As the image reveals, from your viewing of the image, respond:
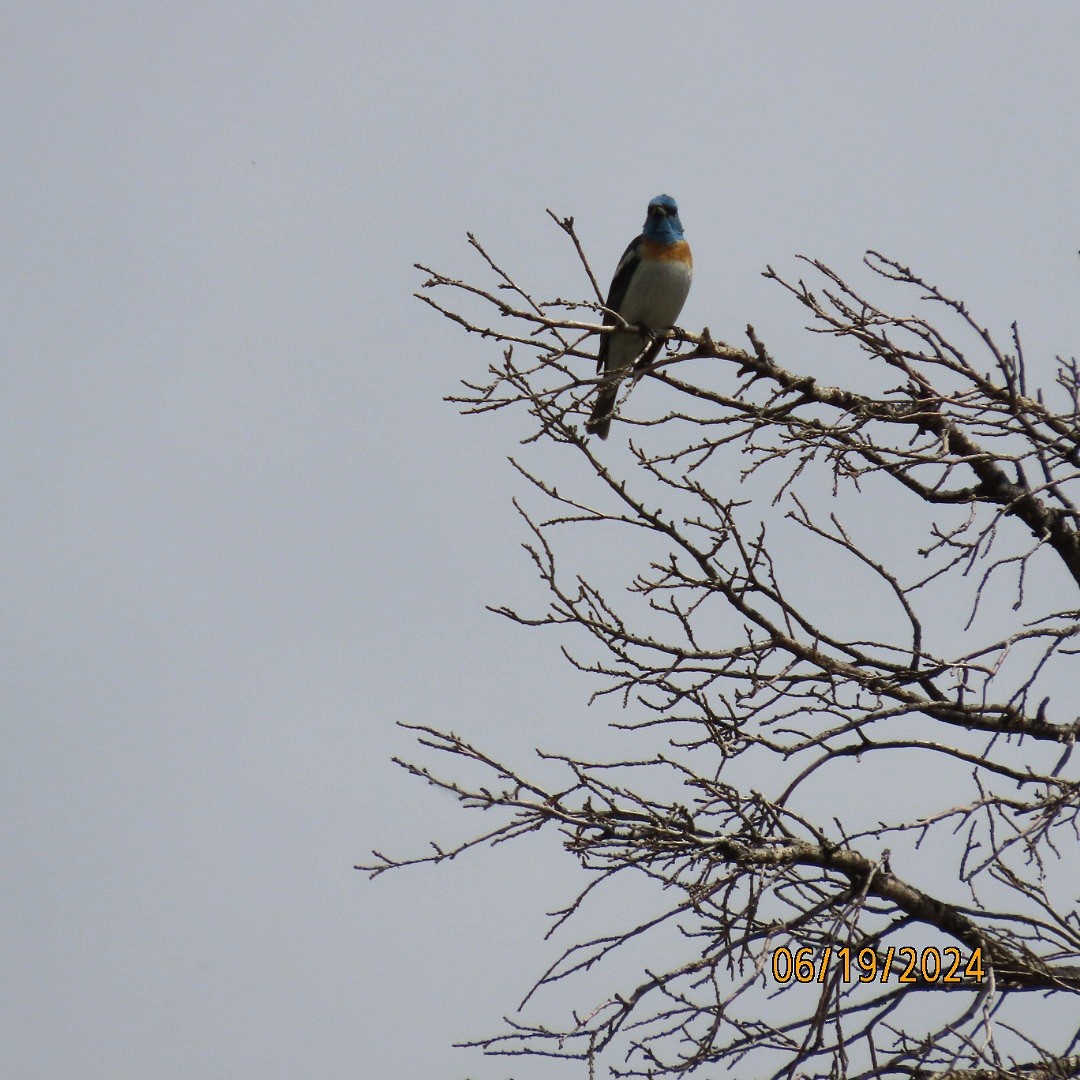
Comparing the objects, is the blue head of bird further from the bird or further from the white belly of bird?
the white belly of bird

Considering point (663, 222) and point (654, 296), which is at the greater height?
point (663, 222)

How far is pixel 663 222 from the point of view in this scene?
7547 millimetres

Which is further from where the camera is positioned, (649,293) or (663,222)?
(663,222)

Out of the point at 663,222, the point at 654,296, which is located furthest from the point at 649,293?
the point at 663,222

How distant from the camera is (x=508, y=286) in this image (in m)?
4.36

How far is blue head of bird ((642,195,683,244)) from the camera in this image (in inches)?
294

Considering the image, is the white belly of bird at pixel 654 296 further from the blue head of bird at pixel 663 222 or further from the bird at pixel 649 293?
the blue head of bird at pixel 663 222

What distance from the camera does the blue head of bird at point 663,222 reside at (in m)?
7.47

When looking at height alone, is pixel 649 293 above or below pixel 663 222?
below

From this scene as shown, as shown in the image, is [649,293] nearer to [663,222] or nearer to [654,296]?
[654,296]

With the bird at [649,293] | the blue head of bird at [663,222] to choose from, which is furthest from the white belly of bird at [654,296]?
the blue head of bird at [663,222]

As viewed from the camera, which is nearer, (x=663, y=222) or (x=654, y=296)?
(x=654, y=296)

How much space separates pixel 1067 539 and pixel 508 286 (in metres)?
2.30

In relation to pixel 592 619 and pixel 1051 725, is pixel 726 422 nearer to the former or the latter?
pixel 592 619
